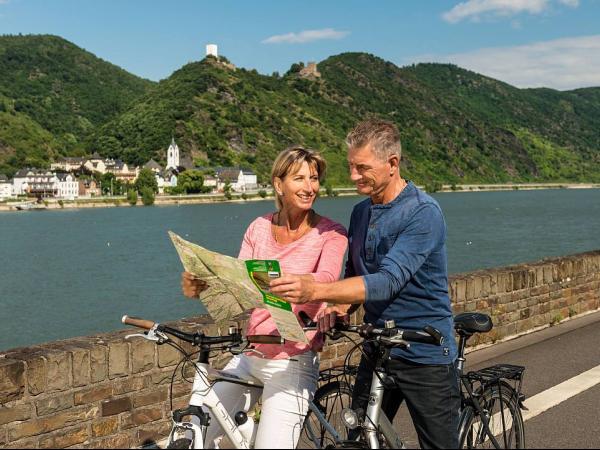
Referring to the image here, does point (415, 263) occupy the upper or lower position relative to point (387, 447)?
upper

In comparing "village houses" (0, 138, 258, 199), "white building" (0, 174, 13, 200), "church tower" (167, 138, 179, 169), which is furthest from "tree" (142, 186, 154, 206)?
"white building" (0, 174, 13, 200)

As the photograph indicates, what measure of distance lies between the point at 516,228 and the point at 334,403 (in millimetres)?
74475

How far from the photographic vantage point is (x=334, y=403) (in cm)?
336

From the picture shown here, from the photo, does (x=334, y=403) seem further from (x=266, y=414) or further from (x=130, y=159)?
(x=130, y=159)

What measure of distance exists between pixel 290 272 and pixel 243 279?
15.2 inches

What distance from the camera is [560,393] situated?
601 cm

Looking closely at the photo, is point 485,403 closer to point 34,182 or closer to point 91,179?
point 91,179

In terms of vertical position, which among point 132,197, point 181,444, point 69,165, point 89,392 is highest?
point 69,165

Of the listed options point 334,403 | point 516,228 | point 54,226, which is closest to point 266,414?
point 334,403

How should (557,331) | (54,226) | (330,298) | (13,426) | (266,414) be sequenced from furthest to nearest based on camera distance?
(54,226), (557,331), (13,426), (266,414), (330,298)

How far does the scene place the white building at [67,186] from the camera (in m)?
158

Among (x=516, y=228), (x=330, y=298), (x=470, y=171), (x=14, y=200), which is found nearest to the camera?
(x=330, y=298)

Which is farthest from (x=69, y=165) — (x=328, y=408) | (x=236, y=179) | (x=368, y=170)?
(x=368, y=170)

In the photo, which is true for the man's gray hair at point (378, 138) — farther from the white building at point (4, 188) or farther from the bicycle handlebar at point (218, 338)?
the white building at point (4, 188)
